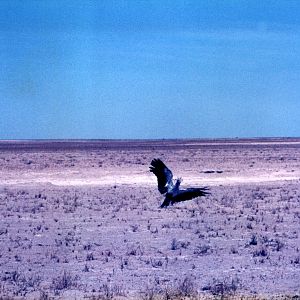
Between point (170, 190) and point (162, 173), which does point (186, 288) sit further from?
point (162, 173)

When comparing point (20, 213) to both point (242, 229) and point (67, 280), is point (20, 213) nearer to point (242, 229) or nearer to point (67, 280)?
point (242, 229)

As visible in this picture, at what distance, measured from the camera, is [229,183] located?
3272 centimetres

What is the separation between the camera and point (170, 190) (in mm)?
11664

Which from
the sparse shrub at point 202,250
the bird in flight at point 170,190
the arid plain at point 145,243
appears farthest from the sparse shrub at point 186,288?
the sparse shrub at point 202,250

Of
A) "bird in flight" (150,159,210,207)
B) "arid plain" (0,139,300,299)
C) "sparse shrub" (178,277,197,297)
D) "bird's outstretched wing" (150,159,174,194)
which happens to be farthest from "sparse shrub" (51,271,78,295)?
"bird's outstretched wing" (150,159,174,194)

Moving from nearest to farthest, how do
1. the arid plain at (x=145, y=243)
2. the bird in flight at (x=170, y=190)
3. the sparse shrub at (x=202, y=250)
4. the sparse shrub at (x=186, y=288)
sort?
the sparse shrub at (x=186, y=288), the bird in flight at (x=170, y=190), the arid plain at (x=145, y=243), the sparse shrub at (x=202, y=250)

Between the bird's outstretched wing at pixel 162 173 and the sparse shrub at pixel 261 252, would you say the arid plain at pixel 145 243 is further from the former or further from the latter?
the bird's outstretched wing at pixel 162 173

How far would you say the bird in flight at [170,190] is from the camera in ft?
37.1

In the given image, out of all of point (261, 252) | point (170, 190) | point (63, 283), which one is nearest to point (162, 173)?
point (170, 190)

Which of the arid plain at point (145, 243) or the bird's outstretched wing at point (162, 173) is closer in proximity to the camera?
the arid plain at point (145, 243)

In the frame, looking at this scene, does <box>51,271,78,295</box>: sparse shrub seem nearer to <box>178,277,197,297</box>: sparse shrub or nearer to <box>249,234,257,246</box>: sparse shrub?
<box>178,277,197,297</box>: sparse shrub

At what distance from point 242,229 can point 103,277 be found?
21.2 ft

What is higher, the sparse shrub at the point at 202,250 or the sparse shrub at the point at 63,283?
the sparse shrub at the point at 202,250

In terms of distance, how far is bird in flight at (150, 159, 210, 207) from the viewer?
1130 cm
